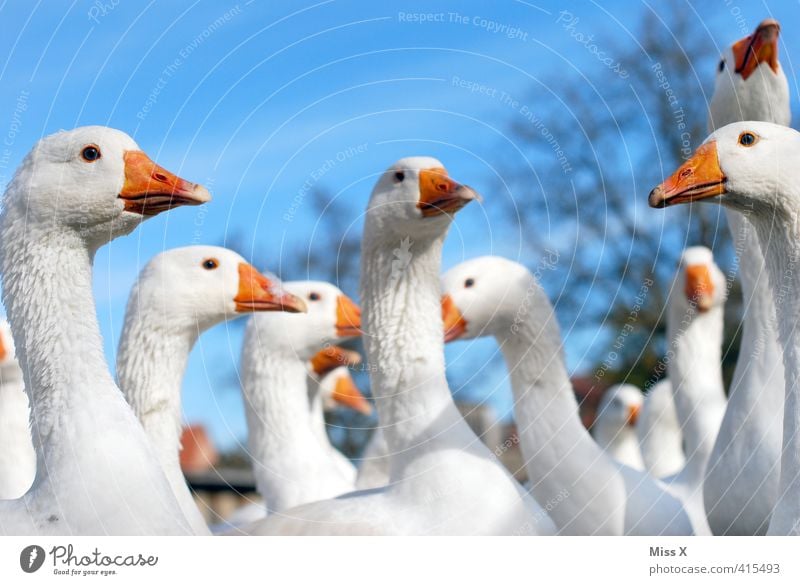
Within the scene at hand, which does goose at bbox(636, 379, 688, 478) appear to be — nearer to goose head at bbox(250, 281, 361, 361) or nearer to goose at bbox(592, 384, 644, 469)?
goose at bbox(592, 384, 644, 469)

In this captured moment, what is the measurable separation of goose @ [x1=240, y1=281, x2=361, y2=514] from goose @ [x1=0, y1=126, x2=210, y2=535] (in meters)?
2.97

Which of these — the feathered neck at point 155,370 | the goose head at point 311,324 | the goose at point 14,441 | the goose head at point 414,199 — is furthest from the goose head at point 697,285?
the goose at point 14,441

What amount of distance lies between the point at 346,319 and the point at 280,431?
0.77m

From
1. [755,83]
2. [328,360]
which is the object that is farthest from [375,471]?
[755,83]

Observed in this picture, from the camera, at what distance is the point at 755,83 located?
627cm

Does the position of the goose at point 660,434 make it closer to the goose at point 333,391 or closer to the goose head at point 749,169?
the goose at point 333,391

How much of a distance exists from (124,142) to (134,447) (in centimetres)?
103

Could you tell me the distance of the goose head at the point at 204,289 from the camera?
5953 mm

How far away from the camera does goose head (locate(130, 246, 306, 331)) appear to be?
19.5 ft

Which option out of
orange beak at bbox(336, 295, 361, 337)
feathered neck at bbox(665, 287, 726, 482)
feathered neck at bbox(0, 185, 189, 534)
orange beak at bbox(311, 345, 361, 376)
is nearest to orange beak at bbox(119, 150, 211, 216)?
feathered neck at bbox(0, 185, 189, 534)

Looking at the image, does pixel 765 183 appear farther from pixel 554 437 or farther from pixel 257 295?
pixel 257 295

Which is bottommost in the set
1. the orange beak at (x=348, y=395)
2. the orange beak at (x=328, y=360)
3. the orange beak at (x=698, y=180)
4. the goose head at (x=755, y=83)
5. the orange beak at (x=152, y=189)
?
the orange beak at (x=348, y=395)
